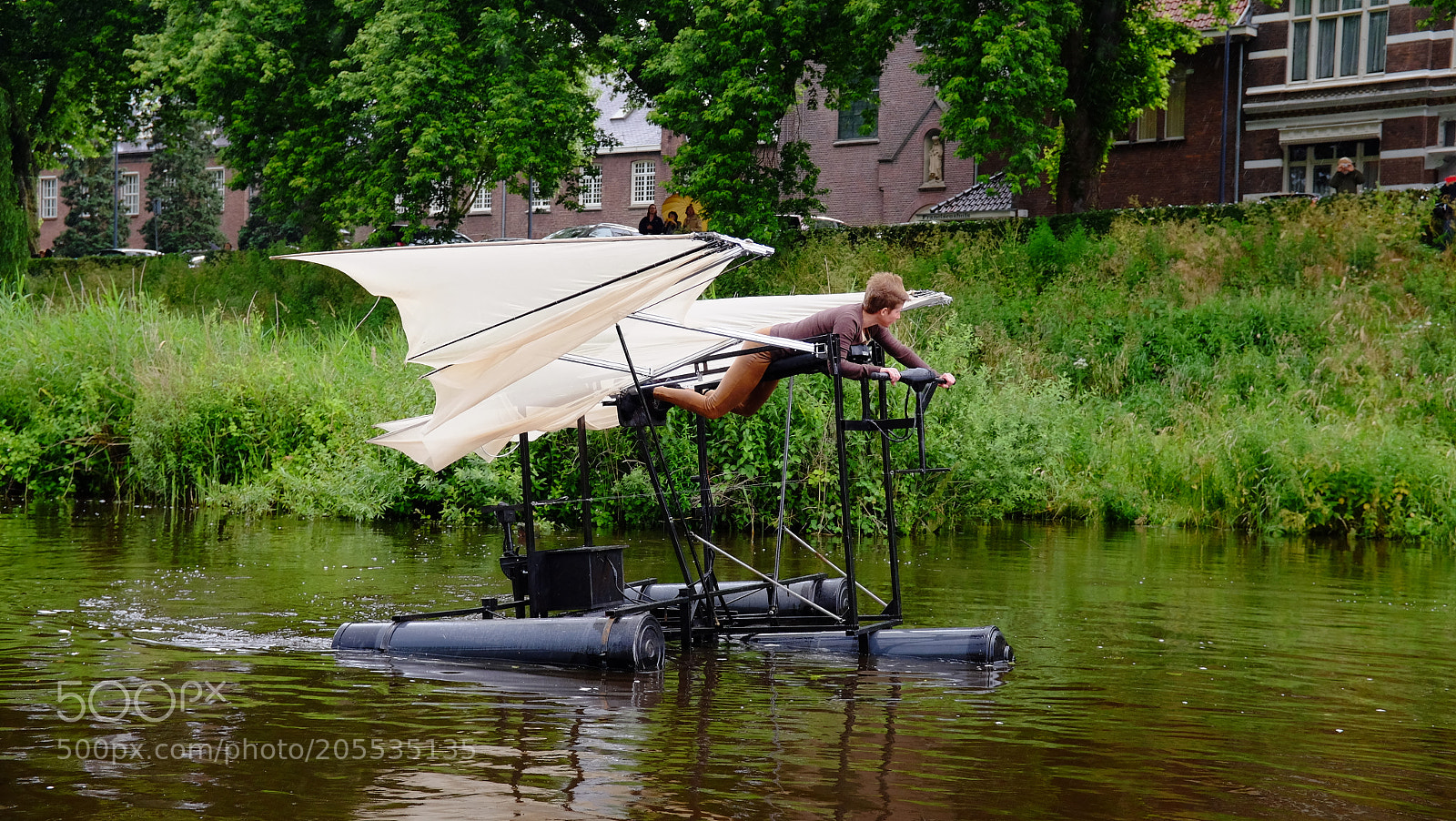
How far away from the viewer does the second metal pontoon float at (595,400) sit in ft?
27.5

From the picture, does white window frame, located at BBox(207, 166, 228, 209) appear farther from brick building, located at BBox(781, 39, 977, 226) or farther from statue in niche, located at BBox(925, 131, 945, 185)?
statue in niche, located at BBox(925, 131, 945, 185)

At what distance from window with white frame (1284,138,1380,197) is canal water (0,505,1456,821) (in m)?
27.6

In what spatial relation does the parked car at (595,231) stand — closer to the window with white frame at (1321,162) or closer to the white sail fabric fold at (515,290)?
the window with white frame at (1321,162)

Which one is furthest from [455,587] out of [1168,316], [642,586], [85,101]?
[85,101]

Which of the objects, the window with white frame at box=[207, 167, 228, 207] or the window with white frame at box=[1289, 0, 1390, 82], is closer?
the window with white frame at box=[1289, 0, 1390, 82]

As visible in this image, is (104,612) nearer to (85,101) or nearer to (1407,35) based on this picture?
(1407,35)

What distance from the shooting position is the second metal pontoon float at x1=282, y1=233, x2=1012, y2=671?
8391 mm

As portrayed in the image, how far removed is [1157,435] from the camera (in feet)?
72.0

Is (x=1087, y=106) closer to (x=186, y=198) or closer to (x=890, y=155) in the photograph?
(x=890, y=155)

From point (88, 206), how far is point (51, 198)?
1048 centimetres

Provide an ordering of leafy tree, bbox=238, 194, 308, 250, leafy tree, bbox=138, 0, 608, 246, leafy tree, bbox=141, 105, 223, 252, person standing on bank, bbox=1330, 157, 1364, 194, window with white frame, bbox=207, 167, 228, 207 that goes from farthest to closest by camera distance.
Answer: window with white frame, bbox=207, 167, 228, 207, leafy tree, bbox=141, 105, 223, 252, leafy tree, bbox=238, 194, 308, 250, leafy tree, bbox=138, 0, 608, 246, person standing on bank, bbox=1330, 157, 1364, 194

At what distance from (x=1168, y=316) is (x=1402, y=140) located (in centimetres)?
1524

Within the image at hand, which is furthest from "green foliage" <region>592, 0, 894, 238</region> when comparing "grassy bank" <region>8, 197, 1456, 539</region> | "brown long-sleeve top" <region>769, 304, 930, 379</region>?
"brown long-sleeve top" <region>769, 304, 930, 379</region>

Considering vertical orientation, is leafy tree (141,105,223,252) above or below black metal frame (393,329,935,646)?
above
